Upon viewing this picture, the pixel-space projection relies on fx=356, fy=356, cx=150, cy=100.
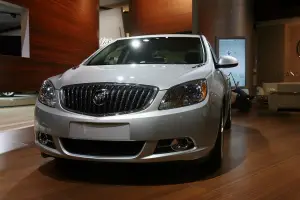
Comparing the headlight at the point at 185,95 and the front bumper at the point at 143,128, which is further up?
the headlight at the point at 185,95

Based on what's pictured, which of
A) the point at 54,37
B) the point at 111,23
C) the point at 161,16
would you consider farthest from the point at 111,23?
the point at 54,37

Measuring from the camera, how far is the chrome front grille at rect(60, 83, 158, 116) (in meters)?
2.44

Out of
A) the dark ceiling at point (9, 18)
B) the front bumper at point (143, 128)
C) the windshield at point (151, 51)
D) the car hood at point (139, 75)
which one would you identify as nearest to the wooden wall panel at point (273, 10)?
the dark ceiling at point (9, 18)

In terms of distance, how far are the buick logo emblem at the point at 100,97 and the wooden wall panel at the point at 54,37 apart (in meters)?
4.89

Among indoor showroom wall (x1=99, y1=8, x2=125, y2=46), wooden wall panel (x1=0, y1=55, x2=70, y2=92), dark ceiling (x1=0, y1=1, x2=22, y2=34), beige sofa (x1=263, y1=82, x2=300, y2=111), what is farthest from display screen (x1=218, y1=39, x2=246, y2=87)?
indoor showroom wall (x1=99, y1=8, x2=125, y2=46)

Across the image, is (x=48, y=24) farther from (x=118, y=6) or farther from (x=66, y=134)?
(x=118, y=6)

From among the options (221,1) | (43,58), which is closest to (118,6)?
(221,1)

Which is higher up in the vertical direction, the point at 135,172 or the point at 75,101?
the point at 75,101

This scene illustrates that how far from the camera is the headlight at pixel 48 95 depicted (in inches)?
105

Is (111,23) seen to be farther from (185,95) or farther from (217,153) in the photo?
(185,95)

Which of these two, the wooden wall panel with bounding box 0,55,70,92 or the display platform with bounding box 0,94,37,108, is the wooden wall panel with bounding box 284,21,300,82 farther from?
the display platform with bounding box 0,94,37,108

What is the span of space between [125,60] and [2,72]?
405 cm

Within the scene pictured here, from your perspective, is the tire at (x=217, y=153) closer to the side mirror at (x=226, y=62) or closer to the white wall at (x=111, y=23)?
the side mirror at (x=226, y=62)

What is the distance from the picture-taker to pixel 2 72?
22.1 feet
